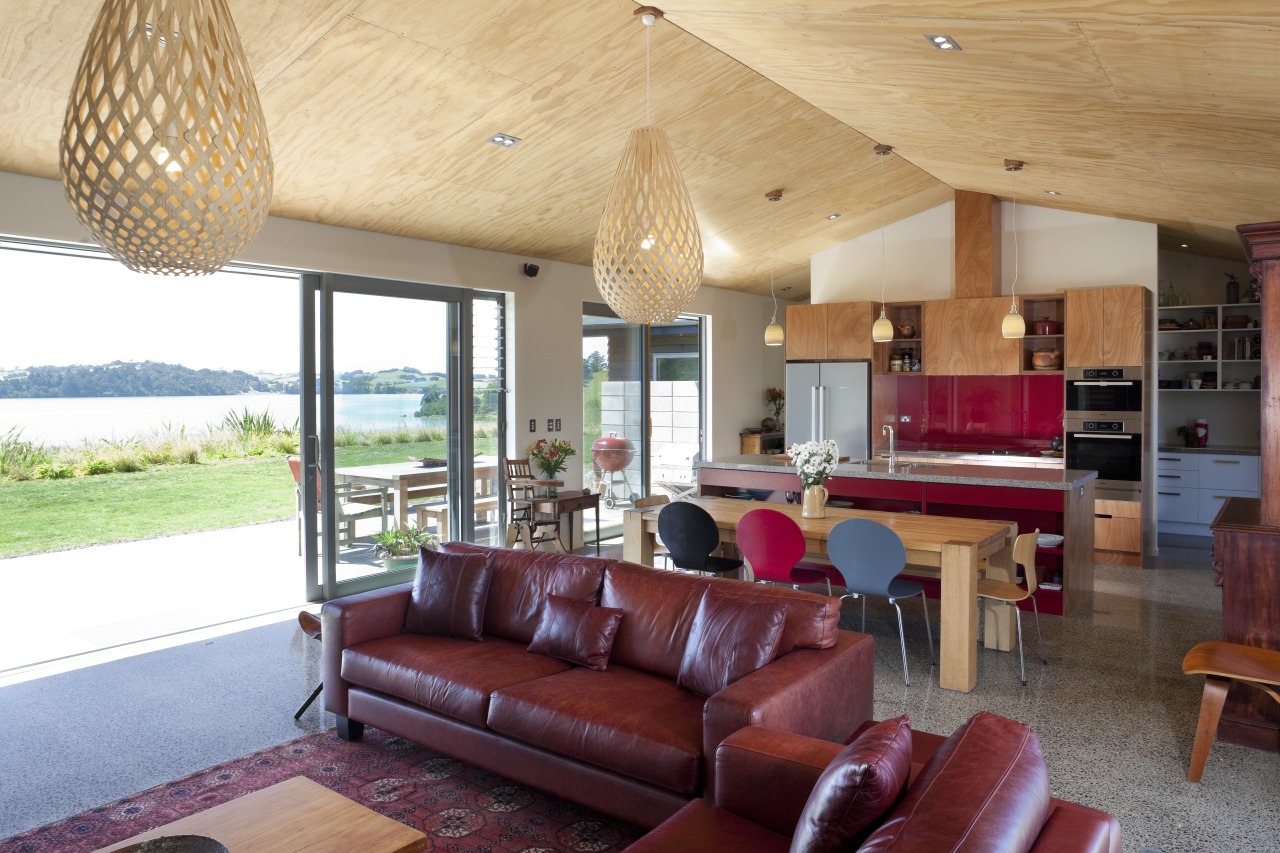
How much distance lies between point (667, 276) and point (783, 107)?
9.95 feet

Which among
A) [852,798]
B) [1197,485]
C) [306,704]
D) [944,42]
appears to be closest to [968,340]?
[1197,485]

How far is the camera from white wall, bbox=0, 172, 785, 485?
15.5 feet

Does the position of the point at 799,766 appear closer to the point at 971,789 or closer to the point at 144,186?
the point at 971,789

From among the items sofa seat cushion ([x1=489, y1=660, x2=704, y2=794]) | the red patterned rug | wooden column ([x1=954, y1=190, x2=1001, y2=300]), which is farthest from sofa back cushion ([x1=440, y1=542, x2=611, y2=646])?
wooden column ([x1=954, y1=190, x2=1001, y2=300])

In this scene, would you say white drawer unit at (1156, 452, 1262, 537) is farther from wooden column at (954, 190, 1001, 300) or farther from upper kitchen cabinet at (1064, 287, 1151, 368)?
wooden column at (954, 190, 1001, 300)

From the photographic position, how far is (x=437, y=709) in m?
3.31

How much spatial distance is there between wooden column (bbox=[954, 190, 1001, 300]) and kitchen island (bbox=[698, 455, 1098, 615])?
216 cm

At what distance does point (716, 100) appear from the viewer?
5.27 m

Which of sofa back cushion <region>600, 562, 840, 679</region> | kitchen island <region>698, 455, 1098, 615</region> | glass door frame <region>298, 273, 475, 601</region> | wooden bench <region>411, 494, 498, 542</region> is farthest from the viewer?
wooden bench <region>411, 494, 498, 542</region>

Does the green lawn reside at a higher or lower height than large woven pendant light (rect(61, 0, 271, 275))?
lower

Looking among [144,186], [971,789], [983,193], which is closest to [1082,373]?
[983,193]

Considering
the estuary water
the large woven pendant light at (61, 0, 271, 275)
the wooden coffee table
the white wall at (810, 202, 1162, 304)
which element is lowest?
the wooden coffee table

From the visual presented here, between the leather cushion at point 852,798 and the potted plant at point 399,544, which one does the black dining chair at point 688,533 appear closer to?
the potted plant at point 399,544

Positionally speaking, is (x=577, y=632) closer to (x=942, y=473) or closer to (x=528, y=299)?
(x=942, y=473)
